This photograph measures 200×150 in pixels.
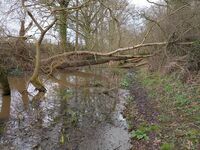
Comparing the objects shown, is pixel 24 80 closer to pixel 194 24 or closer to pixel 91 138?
pixel 194 24

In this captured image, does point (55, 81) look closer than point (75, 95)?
No

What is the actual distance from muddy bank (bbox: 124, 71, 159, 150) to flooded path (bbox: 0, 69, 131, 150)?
0.27 meters

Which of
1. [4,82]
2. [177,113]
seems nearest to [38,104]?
[4,82]

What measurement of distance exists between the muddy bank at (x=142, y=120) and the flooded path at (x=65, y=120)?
27 cm

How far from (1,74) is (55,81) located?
6408 millimetres

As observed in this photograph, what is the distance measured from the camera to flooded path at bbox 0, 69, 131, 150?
26.8 feet

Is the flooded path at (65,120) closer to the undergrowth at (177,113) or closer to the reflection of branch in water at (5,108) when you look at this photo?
the reflection of branch in water at (5,108)

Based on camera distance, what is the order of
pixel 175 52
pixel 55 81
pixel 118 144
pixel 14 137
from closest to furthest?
pixel 118 144, pixel 14 137, pixel 175 52, pixel 55 81

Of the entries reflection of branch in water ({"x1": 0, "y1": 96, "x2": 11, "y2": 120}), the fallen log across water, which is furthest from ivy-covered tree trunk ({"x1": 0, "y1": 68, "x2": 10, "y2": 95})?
the fallen log across water

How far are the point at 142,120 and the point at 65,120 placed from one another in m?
2.54

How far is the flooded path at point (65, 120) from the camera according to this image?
26.8ft

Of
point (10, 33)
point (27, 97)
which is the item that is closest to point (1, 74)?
point (27, 97)

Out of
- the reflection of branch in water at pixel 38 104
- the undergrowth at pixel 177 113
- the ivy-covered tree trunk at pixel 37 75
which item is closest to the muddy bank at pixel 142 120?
the undergrowth at pixel 177 113

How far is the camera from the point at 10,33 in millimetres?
19109
